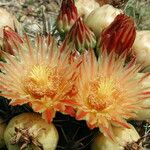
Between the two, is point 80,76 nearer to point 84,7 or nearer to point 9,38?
point 9,38

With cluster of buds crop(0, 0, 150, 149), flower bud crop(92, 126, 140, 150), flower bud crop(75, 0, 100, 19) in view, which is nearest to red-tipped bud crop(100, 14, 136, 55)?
cluster of buds crop(0, 0, 150, 149)

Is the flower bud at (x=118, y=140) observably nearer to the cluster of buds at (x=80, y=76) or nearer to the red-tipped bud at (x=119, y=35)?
the cluster of buds at (x=80, y=76)

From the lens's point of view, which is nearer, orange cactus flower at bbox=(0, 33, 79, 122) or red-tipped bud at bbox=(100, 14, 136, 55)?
orange cactus flower at bbox=(0, 33, 79, 122)

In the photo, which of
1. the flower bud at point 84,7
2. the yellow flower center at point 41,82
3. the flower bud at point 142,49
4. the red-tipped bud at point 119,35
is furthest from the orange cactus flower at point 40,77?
the flower bud at point 84,7

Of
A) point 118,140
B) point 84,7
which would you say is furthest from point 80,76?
point 84,7

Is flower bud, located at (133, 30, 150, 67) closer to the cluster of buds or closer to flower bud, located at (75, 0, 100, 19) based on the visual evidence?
the cluster of buds

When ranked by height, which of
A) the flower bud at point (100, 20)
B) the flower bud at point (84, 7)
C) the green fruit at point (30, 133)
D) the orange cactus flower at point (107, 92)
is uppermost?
the flower bud at point (100, 20)

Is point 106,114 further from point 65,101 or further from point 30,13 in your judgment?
point 30,13
